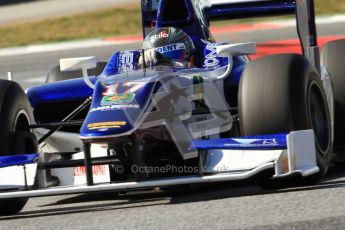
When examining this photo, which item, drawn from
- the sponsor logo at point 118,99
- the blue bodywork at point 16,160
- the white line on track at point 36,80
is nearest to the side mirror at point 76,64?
the sponsor logo at point 118,99

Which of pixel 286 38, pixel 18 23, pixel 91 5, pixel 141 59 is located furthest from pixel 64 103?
pixel 91 5

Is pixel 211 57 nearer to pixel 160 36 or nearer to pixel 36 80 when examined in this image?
pixel 160 36

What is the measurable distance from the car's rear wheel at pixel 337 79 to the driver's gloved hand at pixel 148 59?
1465mm

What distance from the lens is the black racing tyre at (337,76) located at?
7602 mm

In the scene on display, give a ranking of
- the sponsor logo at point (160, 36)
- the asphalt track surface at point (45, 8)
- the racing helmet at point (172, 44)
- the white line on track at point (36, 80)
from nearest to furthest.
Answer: the racing helmet at point (172, 44) < the sponsor logo at point (160, 36) < the white line on track at point (36, 80) < the asphalt track surface at point (45, 8)

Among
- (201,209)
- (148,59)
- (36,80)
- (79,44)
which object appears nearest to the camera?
(201,209)

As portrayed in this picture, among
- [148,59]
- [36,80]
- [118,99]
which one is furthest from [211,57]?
[36,80]

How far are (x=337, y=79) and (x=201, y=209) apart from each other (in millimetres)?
2354

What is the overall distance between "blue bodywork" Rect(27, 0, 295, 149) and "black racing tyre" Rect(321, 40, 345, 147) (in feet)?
2.26

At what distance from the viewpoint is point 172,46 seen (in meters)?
7.68

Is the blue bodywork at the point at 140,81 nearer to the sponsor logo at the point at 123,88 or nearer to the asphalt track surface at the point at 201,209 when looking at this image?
the sponsor logo at the point at 123,88

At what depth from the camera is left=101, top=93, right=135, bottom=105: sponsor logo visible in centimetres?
635

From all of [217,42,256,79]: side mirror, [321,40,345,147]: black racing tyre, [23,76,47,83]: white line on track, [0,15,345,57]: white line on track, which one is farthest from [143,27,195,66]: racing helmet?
[0,15,345,57]: white line on track

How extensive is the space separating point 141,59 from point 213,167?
1458mm
